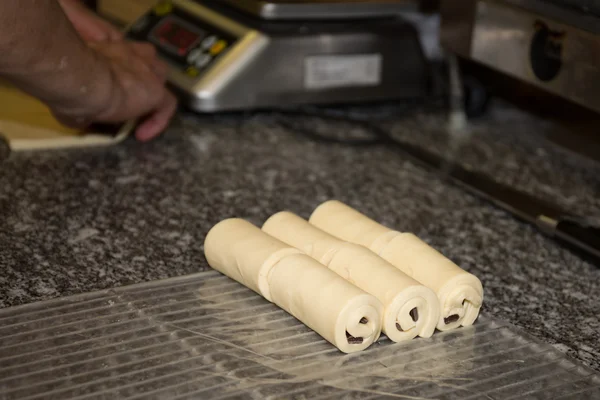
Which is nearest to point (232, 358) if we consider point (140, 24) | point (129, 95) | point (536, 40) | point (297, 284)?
point (297, 284)

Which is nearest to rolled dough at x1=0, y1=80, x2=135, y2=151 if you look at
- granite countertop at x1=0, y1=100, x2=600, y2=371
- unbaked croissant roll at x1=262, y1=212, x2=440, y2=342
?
granite countertop at x1=0, y1=100, x2=600, y2=371

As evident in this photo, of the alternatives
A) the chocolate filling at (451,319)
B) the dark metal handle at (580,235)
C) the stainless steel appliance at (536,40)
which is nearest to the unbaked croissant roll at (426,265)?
the chocolate filling at (451,319)

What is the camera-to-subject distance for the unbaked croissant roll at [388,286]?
91 cm

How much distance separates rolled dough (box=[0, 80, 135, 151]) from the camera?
4.93ft

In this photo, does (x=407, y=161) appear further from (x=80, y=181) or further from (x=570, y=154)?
(x=80, y=181)

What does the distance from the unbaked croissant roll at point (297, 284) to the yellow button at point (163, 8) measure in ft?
2.73

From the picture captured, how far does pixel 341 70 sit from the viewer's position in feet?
5.51

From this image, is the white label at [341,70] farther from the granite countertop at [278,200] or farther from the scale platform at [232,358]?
the scale platform at [232,358]

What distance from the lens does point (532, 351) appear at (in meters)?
0.93

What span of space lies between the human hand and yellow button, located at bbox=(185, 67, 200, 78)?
0.27ft

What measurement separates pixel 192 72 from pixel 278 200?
416mm

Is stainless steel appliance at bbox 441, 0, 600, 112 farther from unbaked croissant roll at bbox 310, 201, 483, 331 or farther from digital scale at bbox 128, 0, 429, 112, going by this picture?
unbaked croissant roll at bbox 310, 201, 483, 331

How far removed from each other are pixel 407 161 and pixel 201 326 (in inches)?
26.5

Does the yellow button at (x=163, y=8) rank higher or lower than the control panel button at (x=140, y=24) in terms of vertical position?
higher
